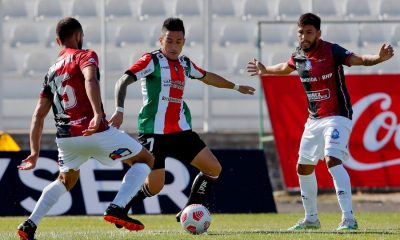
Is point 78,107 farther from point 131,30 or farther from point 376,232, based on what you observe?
point 131,30

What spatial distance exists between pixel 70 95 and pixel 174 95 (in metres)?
1.88

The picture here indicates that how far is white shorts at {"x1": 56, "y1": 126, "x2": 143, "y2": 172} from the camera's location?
Answer: 875 cm

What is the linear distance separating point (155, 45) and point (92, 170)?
5.77m

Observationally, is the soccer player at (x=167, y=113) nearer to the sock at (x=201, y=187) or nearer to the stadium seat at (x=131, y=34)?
the sock at (x=201, y=187)

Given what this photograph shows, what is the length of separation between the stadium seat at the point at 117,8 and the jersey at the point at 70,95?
11402 mm

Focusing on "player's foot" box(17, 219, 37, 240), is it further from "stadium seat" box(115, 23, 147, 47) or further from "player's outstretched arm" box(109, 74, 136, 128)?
"stadium seat" box(115, 23, 147, 47)

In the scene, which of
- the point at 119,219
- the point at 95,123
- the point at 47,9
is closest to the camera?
the point at 95,123

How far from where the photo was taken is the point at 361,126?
1695cm

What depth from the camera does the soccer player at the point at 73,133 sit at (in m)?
8.70

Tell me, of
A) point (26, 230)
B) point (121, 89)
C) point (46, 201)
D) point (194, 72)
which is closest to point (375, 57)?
point (194, 72)

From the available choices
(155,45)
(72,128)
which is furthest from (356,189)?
(72,128)

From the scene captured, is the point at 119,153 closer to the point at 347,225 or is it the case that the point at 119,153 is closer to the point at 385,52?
the point at 347,225

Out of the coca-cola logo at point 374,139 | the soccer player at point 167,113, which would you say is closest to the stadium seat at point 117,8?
the coca-cola logo at point 374,139

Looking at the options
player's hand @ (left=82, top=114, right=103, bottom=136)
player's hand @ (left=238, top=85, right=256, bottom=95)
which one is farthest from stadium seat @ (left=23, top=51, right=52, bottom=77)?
player's hand @ (left=82, top=114, right=103, bottom=136)
